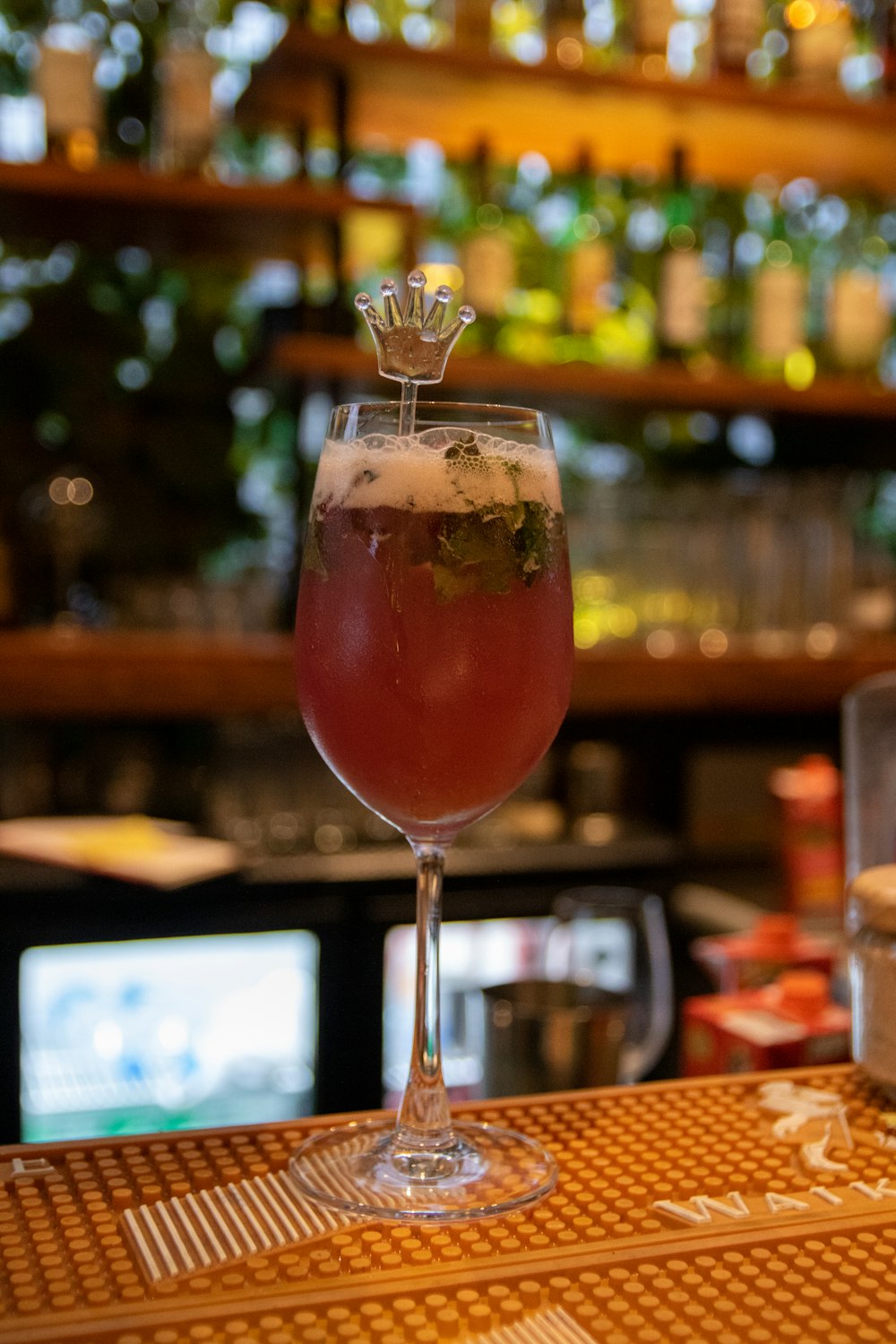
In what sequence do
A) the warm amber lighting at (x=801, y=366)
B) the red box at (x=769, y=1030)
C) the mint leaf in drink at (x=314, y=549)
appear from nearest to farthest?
the mint leaf in drink at (x=314, y=549), the red box at (x=769, y=1030), the warm amber lighting at (x=801, y=366)

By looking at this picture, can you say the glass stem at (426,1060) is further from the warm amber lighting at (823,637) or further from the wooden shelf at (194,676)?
the warm amber lighting at (823,637)

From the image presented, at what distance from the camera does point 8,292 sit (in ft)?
11.7

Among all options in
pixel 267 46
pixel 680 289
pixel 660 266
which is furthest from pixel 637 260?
pixel 267 46

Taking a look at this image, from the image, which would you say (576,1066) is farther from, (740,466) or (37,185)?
(740,466)

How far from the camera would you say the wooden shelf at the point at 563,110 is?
3.00 metres

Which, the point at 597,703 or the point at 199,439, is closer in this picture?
the point at 597,703

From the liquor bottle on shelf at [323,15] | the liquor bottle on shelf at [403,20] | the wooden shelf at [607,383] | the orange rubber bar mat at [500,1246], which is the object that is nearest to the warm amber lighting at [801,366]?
the wooden shelf at [607,383]

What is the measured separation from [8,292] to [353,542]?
3.17m

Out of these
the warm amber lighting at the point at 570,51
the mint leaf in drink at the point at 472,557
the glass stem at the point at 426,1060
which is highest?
the warm amber lighting at the point at 570,51

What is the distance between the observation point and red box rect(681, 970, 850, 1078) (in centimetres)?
92

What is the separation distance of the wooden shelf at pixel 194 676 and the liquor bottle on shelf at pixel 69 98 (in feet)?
3.20

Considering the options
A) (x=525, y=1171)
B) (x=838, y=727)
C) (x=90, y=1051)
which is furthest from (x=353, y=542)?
(x=838, y=727)

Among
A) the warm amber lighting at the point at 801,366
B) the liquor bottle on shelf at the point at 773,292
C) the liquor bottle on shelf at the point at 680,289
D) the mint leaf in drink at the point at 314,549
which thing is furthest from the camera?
the warm amber lighting at the point at 801,366

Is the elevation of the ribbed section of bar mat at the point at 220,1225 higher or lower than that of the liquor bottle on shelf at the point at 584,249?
lower
